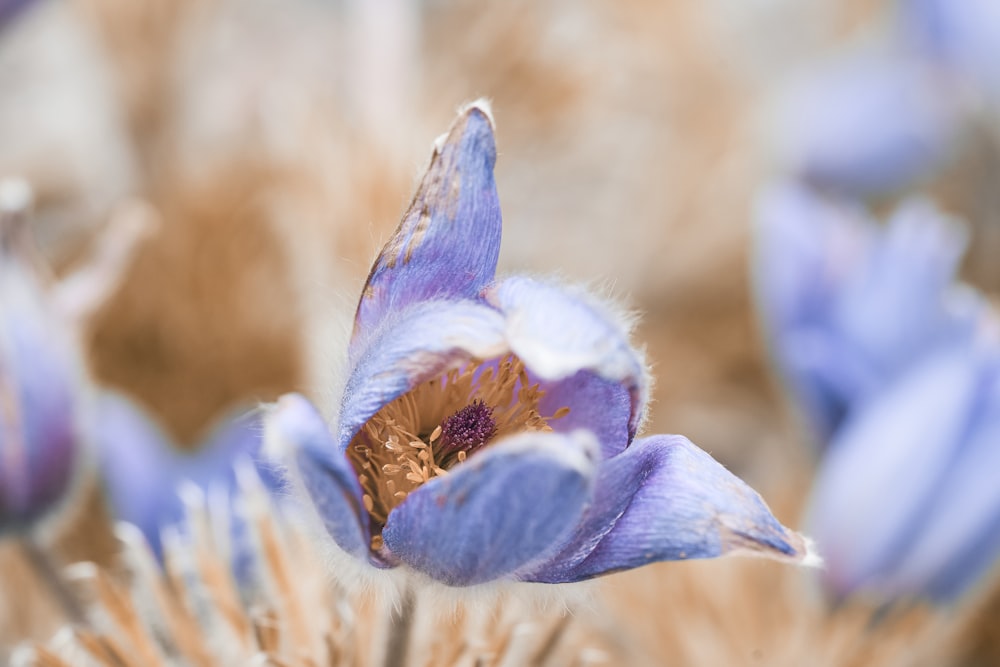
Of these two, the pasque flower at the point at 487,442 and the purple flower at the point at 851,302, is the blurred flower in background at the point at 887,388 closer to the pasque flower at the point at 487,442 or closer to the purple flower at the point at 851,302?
the purple flower at the point at 851,302

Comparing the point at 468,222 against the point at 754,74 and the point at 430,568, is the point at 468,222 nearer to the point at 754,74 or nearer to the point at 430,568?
the point at 430,568

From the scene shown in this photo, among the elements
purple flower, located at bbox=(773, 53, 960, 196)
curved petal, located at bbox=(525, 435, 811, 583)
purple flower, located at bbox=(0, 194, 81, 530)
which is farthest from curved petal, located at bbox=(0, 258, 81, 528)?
purple flower, located at bbox=(773, 53, 960, 196)

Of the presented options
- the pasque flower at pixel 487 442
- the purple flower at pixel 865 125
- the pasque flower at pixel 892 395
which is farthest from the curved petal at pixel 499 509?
the purple flower at pixel 865 125

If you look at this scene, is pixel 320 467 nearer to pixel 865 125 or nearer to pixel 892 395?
pixel 892 395

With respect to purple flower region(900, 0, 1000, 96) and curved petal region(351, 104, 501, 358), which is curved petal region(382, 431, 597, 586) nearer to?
curved petal region(351, 104, 501, 358)

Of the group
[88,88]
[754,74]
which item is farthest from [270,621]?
[754,74]

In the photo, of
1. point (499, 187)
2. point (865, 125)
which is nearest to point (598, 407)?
point (499, 187)
